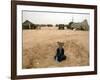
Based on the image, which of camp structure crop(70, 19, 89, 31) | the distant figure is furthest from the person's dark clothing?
camp structure crop(70, 19, 89, 31)

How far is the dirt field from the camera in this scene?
1931 mm

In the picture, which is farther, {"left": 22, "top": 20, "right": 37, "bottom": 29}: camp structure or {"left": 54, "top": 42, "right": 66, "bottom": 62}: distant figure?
{"left": 54, "top": 42, "right": 66, "bottom": 62}: distant figure

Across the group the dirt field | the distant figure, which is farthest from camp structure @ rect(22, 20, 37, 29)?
the distant figure

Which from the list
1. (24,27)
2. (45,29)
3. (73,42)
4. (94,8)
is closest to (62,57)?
(73,42)

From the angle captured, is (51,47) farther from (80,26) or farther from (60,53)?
(80,26)

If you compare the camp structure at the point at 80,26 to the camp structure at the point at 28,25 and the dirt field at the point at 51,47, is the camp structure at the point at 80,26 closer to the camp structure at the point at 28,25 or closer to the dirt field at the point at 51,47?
the dirt field at the point at 51,47

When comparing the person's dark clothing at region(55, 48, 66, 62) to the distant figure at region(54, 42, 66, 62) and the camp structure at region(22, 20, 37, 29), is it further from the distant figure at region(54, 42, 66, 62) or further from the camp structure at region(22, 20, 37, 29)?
the camp structure at region(22, 20, 37, 29)

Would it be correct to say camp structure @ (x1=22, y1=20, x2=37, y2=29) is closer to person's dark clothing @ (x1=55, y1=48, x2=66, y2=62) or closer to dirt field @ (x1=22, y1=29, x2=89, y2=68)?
dirt field @ (x1=22, y1=29, x2=89, y2=68)

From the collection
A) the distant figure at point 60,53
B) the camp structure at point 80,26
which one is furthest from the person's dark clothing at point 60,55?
the camp structure at point 80,26

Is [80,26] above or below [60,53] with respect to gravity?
above

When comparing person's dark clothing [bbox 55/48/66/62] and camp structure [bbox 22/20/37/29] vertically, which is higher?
camp structure [bbox 22/20/37/29]

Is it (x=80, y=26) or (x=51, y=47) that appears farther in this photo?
(x=80, y=26)

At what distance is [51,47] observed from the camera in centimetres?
201

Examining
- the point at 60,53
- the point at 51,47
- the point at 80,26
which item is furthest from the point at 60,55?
the point at 80,26
